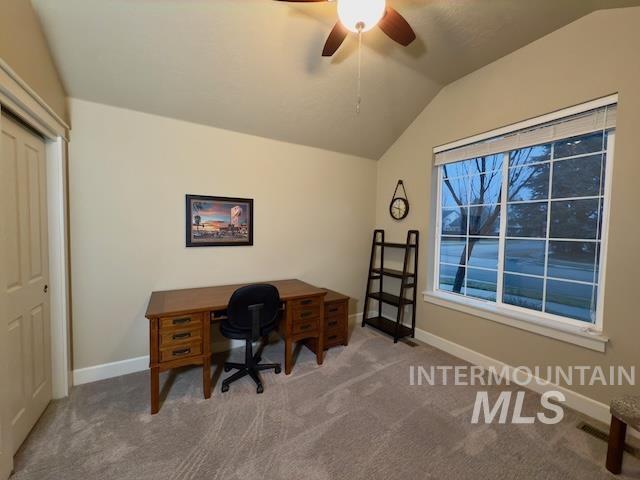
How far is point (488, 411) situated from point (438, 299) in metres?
1.16

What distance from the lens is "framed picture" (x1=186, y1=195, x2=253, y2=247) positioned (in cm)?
259

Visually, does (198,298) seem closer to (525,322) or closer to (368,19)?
(368,19)

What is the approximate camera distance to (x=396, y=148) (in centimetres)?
349

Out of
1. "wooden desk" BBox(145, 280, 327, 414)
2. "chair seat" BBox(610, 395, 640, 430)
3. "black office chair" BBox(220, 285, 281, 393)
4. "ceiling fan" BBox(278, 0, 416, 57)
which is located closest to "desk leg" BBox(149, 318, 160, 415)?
"wooden desk" BBox(145, 280, 327, 414)

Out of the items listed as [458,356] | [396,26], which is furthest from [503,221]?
[396,26]

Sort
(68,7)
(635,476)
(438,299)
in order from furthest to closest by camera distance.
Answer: (438,299)
(68,7)
(635,476)

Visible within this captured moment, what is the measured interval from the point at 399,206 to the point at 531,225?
1.40m

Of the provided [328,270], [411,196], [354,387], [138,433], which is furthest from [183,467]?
[411,196]

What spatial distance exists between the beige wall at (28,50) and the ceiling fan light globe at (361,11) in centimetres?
168

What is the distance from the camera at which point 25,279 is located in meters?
1.67

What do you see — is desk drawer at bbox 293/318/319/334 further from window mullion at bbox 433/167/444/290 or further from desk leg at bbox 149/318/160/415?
window mullion at bbox 433/167/444/290

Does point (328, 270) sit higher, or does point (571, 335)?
point (328, 270)

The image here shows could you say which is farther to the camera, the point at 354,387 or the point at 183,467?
the point at 354,387

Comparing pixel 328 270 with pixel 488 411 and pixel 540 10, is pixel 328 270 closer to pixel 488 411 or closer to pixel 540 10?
pixel 488 411
